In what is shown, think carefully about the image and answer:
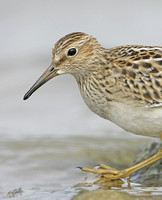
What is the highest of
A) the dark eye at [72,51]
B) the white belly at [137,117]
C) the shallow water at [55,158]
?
the dark eye at [72,51]

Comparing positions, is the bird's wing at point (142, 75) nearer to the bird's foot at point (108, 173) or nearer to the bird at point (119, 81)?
the bird at point (119, 81)

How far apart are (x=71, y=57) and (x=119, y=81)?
0.82 metres

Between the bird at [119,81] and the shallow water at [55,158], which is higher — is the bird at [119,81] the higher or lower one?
the higher one

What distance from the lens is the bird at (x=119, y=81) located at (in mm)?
6504

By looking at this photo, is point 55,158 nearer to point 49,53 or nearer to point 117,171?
point 117,171

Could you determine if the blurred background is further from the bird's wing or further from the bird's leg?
the bird's wing

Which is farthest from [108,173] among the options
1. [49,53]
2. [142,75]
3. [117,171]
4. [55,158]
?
[49,53]

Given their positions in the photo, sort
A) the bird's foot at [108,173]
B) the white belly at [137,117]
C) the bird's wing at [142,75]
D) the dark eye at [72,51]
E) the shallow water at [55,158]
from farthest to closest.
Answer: the shallow water at [55,158] < the dark eye at [72,51] < the bird's foot at [108,173] < the bird's wing at [142,75] < the white belly at [137,117]

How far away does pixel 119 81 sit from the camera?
6.70 meters

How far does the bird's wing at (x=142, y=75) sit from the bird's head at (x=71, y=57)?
20.4 inches

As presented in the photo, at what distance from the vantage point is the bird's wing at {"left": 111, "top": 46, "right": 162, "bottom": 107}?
6.67 metres

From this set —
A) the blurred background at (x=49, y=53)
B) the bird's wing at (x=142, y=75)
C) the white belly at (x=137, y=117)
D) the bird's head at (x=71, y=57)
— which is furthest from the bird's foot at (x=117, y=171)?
the blurred background at (x=49, y=53)

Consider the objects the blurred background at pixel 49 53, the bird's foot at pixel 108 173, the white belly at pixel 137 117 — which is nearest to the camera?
the white belly at pixel 137 117

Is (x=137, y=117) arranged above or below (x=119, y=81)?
below
